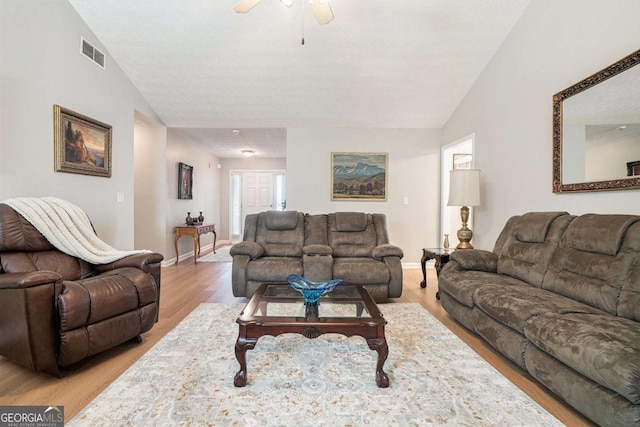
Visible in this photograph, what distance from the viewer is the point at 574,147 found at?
2.51m

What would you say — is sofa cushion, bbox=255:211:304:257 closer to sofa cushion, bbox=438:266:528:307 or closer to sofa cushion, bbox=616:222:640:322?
sofa cushion, bbox=438:266:528:307

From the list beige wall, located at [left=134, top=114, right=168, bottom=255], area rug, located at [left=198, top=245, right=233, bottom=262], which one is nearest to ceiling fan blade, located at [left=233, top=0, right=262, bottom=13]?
beige wall, located at [left=134, top=114, right=168, bottom=255]

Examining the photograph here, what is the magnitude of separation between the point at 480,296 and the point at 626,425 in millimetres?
1017

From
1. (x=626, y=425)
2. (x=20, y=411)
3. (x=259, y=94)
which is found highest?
(x=259, y=94)

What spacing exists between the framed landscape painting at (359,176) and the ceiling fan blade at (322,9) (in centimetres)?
278

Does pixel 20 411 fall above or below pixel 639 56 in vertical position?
below

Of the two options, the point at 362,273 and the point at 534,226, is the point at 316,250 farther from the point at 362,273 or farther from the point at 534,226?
the point at 534,226

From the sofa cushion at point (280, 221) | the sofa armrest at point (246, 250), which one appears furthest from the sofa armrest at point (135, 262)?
the sofa cushion at point (280, 221)

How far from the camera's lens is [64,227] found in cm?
233

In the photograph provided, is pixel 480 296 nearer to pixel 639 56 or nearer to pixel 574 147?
pixel 574 147

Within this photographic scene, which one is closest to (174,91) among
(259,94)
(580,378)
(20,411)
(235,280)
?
(259,94)

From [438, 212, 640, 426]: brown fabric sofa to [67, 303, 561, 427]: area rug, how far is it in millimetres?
223

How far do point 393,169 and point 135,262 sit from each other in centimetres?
395

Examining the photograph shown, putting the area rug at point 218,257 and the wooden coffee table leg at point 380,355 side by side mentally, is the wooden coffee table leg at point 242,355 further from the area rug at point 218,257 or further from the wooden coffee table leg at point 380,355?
the area rug at point 218,257
